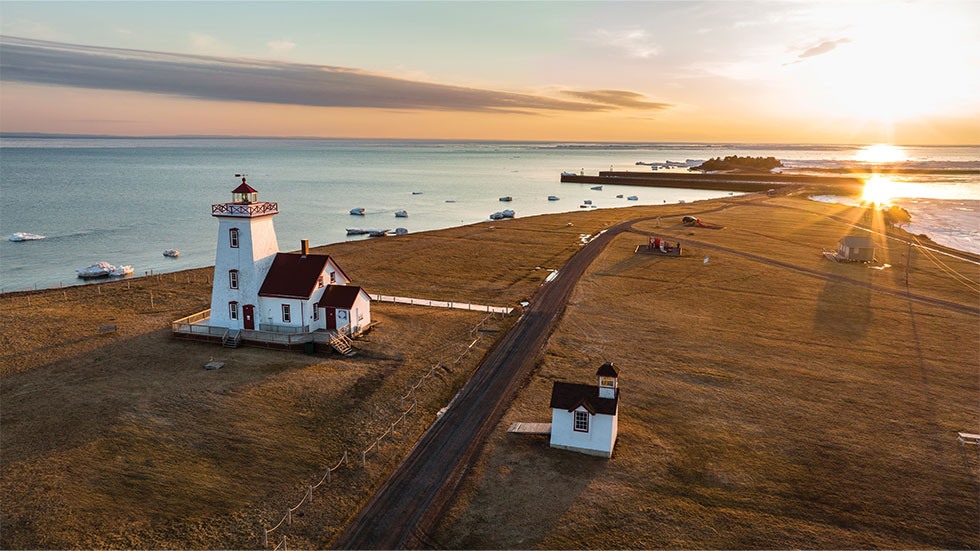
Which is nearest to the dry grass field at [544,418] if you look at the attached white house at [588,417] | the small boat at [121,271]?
the attached white house at [588,417]

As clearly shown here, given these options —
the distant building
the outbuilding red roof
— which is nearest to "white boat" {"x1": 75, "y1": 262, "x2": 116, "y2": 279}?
the outbuilding red roof

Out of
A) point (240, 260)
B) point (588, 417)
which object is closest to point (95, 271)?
point (240, 260)

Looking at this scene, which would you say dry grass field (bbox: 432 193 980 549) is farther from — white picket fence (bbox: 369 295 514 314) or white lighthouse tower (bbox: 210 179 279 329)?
white lighthouse tower (bbox: 210 179 279 329)

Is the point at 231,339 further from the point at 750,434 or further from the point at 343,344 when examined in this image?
the point at 750,434

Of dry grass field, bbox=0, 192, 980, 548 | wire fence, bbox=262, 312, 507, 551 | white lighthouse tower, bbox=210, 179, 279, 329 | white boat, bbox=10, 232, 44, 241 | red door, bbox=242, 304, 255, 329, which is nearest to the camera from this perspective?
wire fence, bbox=262, 312, 507, 551

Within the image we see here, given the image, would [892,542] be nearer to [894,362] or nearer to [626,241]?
[894,362]

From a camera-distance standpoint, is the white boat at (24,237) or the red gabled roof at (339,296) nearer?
the red gabled roof at (339,296)

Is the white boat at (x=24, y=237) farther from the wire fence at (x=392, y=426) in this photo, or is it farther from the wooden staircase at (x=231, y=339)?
the wire fence at (x=392, y=426)
